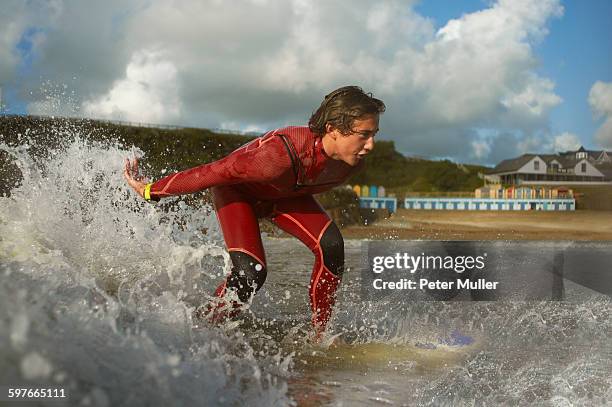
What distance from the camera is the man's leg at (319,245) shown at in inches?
147

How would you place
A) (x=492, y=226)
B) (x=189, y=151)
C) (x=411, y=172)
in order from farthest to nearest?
1. (x=411, y=172)
2. (x=189, y=151)
3. (x=492, y=226)

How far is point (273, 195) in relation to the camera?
3709mm

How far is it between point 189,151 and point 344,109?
156 ft

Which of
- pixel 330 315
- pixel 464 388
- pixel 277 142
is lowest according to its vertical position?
Result: pixel 464 388

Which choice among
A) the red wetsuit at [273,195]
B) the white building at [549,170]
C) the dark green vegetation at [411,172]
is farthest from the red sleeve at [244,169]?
the white building at [549,170]

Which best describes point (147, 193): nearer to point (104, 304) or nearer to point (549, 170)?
point (104, 304)

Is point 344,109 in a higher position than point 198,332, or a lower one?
higher

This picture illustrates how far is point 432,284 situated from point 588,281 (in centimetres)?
210

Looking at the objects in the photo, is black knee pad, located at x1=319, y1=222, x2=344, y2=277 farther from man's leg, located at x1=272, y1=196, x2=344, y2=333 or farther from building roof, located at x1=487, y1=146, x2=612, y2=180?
building roof, located at x1=487, y1=146, x2=612, y2=180

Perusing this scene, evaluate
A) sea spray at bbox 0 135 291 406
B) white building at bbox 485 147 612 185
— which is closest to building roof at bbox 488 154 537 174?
white building at bbox 485 147 612 185

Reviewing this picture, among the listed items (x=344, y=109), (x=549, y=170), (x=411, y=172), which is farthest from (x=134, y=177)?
(x=549, y=170)

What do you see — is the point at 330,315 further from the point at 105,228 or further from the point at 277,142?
the point at 105,228

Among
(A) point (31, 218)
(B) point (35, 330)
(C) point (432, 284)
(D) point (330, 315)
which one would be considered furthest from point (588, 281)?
(B) point (35, 330)

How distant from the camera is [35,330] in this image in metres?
1.65
